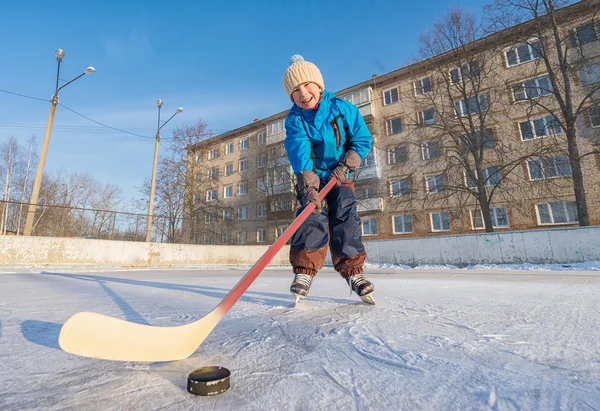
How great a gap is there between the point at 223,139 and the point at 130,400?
2994cm

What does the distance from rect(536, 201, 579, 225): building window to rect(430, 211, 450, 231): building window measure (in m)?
4.17

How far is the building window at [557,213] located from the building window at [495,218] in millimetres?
1424

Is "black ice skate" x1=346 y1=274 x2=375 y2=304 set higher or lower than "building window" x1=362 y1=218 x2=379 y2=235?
lower

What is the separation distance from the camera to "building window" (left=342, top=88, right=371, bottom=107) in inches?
784

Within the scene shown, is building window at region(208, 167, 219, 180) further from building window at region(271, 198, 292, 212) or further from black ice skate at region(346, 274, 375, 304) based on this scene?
black ice skate at region(346, 274, 375, 304)

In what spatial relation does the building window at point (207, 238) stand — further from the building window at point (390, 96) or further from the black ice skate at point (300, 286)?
the black ice skate at point (300, 286)

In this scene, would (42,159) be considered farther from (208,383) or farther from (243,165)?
(243,165)

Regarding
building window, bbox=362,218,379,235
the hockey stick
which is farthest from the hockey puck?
building window, bbox=362,218,379,235

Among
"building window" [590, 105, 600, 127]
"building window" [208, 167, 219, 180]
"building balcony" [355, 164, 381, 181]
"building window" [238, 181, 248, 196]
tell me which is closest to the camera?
"building window" [590, 105, 600, 127]

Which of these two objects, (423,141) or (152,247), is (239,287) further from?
(423,141)

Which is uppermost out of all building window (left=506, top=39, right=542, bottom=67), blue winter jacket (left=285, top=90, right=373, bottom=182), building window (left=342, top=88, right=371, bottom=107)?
building window (left=342, top=88, right=371, bottom=107)

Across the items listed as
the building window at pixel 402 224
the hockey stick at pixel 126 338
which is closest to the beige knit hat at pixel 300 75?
the hockey stick at pixel 126 338

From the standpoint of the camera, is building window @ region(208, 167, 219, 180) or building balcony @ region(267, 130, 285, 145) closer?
building window @ region(208, 167, 219, 180)

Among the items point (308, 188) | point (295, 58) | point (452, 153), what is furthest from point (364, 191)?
point (308, 188)
